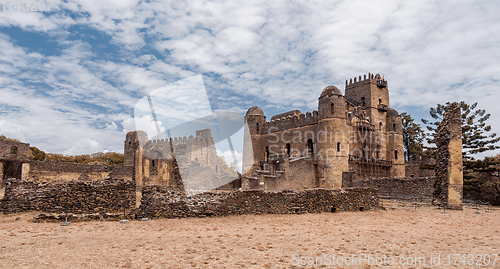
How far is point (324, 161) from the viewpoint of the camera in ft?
123

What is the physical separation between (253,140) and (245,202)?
3685 cm

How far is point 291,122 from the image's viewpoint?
1842 inches

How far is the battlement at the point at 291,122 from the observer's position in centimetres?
4297

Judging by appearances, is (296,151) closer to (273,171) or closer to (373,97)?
(273,171)

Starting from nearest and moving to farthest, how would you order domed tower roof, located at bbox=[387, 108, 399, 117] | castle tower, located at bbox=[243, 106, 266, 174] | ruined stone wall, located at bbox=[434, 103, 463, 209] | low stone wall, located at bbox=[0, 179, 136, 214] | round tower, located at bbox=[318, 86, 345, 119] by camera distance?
low stone wall, located at bbox=[0, 179, 136, 214] → ruined stone wall, located at bbox=[434, 103, 463, 209] → round tower, located at bbox=[318, 86, 345, 119] → domed tower roof, located at bbox=[387, 108, 399, 117] → castle tower, located at bbox=[243, 106, 266, 174]

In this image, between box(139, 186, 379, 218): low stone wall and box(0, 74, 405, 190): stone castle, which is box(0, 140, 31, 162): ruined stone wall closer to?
box(0, 74, 405, 190): stone castle

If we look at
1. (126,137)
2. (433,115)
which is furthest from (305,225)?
(126,137)

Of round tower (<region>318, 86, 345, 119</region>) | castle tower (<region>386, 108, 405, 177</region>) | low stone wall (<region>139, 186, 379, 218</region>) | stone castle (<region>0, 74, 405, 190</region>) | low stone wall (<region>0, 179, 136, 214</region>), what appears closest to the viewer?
low stone wall (<region>0, 179, 136, 214</region>)

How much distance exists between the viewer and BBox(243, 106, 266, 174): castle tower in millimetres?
48862

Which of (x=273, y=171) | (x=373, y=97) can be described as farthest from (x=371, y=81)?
(x=273, y=171)

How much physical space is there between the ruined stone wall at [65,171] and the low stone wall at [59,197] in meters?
19.3

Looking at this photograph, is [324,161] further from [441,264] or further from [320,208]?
[441,264]

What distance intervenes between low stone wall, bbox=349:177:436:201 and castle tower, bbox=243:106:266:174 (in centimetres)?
2498

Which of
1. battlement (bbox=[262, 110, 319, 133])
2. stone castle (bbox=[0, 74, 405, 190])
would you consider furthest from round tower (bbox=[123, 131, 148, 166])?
battlement (bbox=[262, 110, 319, 133])
